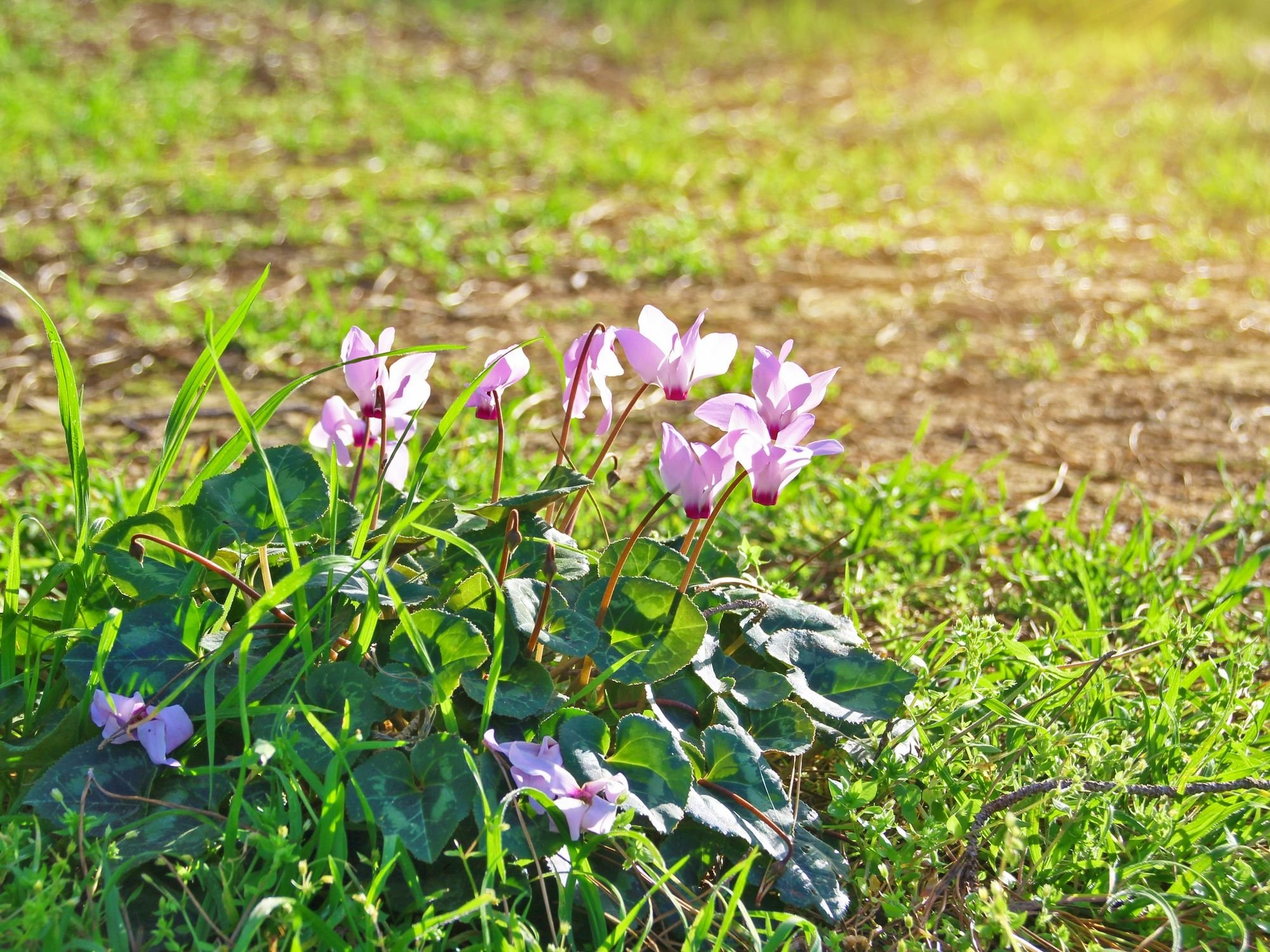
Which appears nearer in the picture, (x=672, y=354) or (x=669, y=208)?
(x=672, y=354)

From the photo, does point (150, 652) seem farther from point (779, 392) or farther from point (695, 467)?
point (779, 392)

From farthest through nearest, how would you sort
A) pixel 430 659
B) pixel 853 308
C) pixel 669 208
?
pixel 669 208, pixel 853 308, pixel 430 659

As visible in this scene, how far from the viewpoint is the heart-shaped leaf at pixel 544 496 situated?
153 centimetres

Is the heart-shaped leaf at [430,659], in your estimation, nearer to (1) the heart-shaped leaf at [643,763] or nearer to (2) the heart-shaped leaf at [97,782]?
(1) the heart-shaped leaf at [643,763]

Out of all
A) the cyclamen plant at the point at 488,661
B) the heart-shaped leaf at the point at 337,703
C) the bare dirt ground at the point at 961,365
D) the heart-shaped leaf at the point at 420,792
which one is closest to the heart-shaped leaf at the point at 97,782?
the cyclamen plant at the point at 488,661

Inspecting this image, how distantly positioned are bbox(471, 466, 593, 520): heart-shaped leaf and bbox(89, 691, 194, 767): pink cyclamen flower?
500mm

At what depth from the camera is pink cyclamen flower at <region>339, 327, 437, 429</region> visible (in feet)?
5.21

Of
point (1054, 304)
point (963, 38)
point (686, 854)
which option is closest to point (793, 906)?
point (686, 854)

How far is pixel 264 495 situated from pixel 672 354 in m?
0.67

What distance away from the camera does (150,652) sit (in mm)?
1501

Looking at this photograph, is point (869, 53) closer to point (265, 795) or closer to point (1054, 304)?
point (1054, 304)

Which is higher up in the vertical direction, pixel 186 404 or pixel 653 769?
pixel 186 404

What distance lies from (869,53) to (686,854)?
28.2 feet

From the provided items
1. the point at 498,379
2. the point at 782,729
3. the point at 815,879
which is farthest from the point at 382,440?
the point at 815,879
